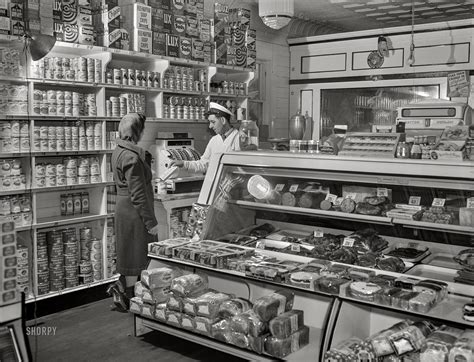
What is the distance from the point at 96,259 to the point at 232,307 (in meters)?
2.70

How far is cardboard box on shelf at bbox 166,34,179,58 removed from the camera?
6.26 meters

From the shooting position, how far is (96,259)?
5.69 meters

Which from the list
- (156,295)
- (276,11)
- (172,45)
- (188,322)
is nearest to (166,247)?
(156,295)

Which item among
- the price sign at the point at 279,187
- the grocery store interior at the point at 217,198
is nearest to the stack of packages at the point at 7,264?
the grocery store interior at the point at 217,198

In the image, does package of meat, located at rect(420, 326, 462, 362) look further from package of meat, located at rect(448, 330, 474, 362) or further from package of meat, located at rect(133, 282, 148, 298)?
package of meat, located at rect(133, 282, 148, 298)

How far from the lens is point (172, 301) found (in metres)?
3.64

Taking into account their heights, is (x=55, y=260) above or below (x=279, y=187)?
below

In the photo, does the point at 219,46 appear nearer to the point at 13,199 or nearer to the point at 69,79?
the point at 69,79

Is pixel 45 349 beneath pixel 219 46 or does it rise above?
beneath

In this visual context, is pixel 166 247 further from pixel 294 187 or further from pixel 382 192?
pixel 382 192

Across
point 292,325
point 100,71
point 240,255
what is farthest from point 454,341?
point 100,71

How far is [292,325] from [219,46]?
4690 millimetres

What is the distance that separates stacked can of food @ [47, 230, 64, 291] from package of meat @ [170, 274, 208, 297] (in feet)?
6.92

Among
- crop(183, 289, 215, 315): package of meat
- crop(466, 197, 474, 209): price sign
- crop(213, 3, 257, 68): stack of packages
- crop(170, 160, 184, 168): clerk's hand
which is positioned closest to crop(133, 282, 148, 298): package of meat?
crop(183, 289, 215, 315): package of meat
